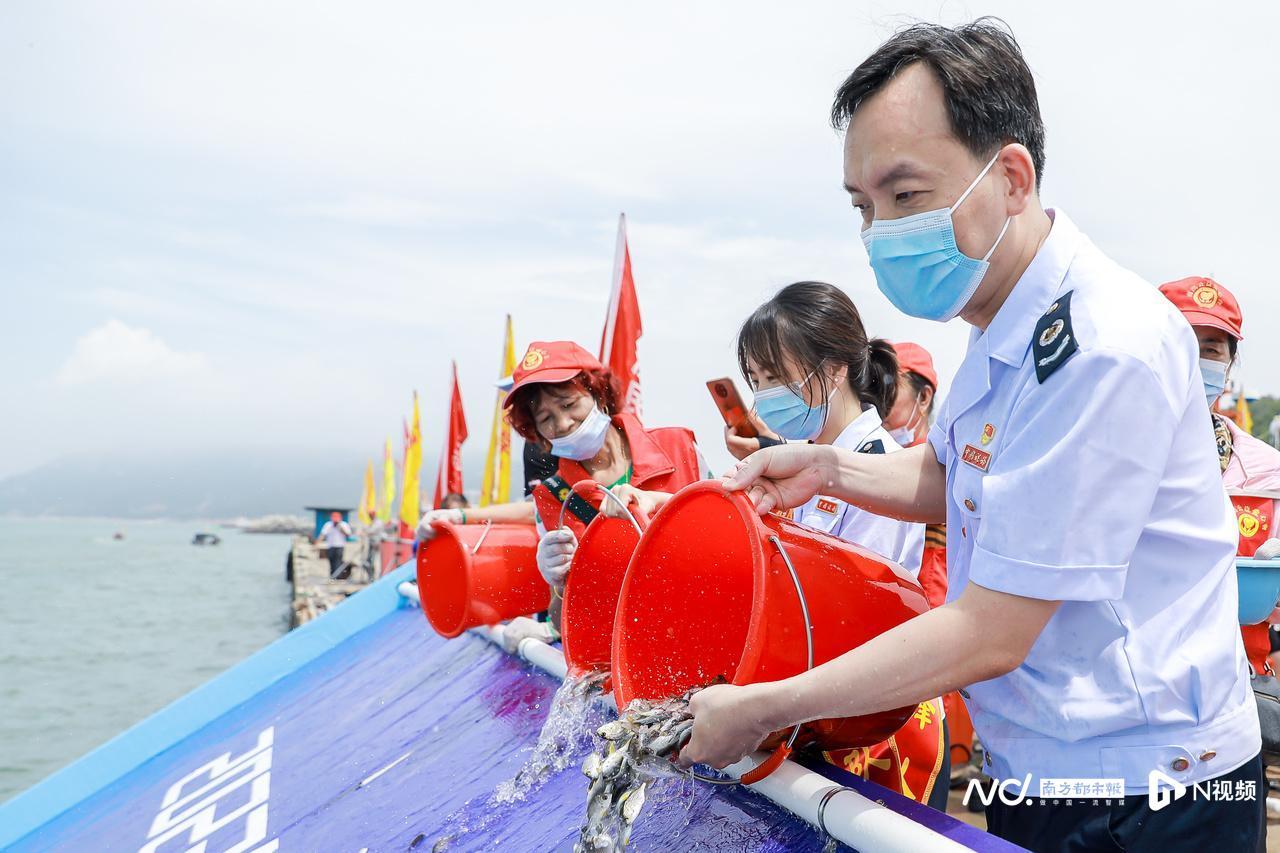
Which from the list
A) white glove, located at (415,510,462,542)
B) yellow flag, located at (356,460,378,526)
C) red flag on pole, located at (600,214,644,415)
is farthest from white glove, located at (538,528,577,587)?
yellow flag, located at (356,460,378,526)

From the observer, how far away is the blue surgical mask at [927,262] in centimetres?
150

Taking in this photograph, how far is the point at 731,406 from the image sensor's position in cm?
402

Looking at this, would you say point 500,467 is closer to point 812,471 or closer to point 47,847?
point 47,847

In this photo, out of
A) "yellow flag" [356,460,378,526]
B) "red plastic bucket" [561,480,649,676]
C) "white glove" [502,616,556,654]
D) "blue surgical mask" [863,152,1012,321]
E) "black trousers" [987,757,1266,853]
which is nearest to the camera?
"black trousers" [987,757,1266,853]

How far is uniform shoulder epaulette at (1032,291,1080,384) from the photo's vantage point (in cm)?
132

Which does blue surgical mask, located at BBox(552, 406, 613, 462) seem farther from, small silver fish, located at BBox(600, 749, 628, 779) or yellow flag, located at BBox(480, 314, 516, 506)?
yellow flag, located at BBox(480, 314, 516, 506)

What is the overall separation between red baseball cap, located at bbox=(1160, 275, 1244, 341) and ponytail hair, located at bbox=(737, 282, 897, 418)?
1.35 metres

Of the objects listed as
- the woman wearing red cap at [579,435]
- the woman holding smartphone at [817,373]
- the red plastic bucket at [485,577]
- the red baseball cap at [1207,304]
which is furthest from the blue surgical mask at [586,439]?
the red baseball cap at [1207,304]

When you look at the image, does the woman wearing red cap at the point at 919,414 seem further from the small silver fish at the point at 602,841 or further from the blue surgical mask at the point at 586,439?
the small silver fish at the point at 602,841

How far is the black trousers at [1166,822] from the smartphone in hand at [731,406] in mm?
2548

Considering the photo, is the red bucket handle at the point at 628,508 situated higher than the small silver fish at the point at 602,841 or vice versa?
the red bucket handle at the point at 628,508

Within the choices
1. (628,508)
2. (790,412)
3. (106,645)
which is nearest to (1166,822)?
(628,508)

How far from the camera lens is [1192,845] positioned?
1.41 m

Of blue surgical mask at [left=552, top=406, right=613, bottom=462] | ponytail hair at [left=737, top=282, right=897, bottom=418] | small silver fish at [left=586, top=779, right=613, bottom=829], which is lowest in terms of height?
small silver fish at [left=586, top=779, right=613, bottom=829]
